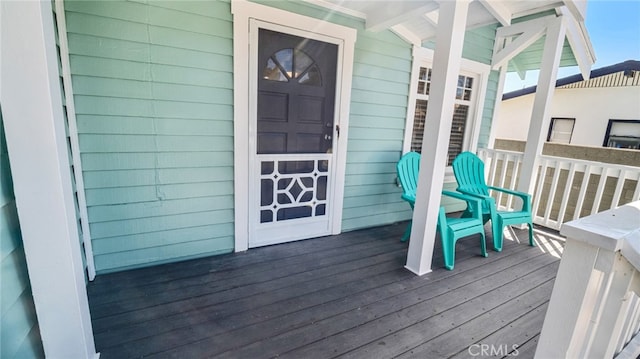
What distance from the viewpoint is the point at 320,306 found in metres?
1.83

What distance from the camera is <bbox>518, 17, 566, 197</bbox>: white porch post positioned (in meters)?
2.85

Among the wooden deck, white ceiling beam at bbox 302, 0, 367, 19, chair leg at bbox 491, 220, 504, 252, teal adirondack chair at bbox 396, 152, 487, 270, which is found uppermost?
white ceiling beam at bbox 302, 0, 367, 19

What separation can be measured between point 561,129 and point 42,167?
11.4 meters

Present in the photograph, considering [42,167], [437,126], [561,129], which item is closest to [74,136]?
[42,167]

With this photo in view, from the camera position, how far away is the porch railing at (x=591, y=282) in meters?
0.81

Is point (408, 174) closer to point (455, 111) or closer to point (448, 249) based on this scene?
point (448, 249)

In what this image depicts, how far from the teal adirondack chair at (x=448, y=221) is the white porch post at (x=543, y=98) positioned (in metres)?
1.01

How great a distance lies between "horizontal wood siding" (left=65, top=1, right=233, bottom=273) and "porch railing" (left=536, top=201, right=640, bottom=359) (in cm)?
209

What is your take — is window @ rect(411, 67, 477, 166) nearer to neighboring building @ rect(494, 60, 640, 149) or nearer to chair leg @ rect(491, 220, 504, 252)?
chair leg @ rect(491, 220, 504, 252)

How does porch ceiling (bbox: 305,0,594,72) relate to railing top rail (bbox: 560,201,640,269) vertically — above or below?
above

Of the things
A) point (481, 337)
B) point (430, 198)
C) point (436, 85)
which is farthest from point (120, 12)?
point (481, 337)

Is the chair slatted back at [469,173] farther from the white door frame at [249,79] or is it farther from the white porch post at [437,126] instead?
the white door frame at [249,79]

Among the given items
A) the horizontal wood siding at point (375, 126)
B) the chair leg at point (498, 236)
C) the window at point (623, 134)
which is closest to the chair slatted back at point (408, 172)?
the horizontal wood siding at point (375, 126)

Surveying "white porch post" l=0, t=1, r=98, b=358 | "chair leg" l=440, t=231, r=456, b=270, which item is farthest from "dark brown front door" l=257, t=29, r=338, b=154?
"white porch post" l=0, t=1, r=98, b=358
